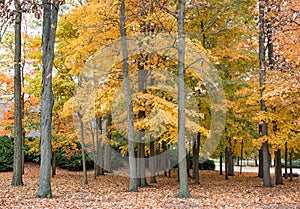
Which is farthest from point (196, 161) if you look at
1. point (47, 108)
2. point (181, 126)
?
point (47, 108)

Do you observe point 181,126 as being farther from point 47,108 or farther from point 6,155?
point 6,155

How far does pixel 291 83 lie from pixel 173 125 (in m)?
4.14

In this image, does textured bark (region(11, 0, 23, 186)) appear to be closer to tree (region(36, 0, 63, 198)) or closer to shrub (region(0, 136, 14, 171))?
tree (region(36, 0, 63, 198))

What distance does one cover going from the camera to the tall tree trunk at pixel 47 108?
970 centimetres

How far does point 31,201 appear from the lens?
8617mm

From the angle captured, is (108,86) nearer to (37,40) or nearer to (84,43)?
(84,43)

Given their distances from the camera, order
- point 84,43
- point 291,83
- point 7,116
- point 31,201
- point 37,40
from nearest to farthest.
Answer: point 31,201 → point 291,83 → point 84,43 → point 37,40 → point 7,116

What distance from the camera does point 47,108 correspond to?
985cm

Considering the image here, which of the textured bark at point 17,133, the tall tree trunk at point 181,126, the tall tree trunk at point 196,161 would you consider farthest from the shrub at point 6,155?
the tall tree trunk at point 181,126

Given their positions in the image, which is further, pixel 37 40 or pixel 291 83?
pixel 37 40

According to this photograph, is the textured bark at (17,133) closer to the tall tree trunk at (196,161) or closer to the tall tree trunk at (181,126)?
the tall tree trunk at (181,126)

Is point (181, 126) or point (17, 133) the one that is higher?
point (181, 126)

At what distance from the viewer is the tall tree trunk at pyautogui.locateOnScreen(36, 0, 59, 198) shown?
970cm

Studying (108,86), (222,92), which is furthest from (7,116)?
(222,92)
